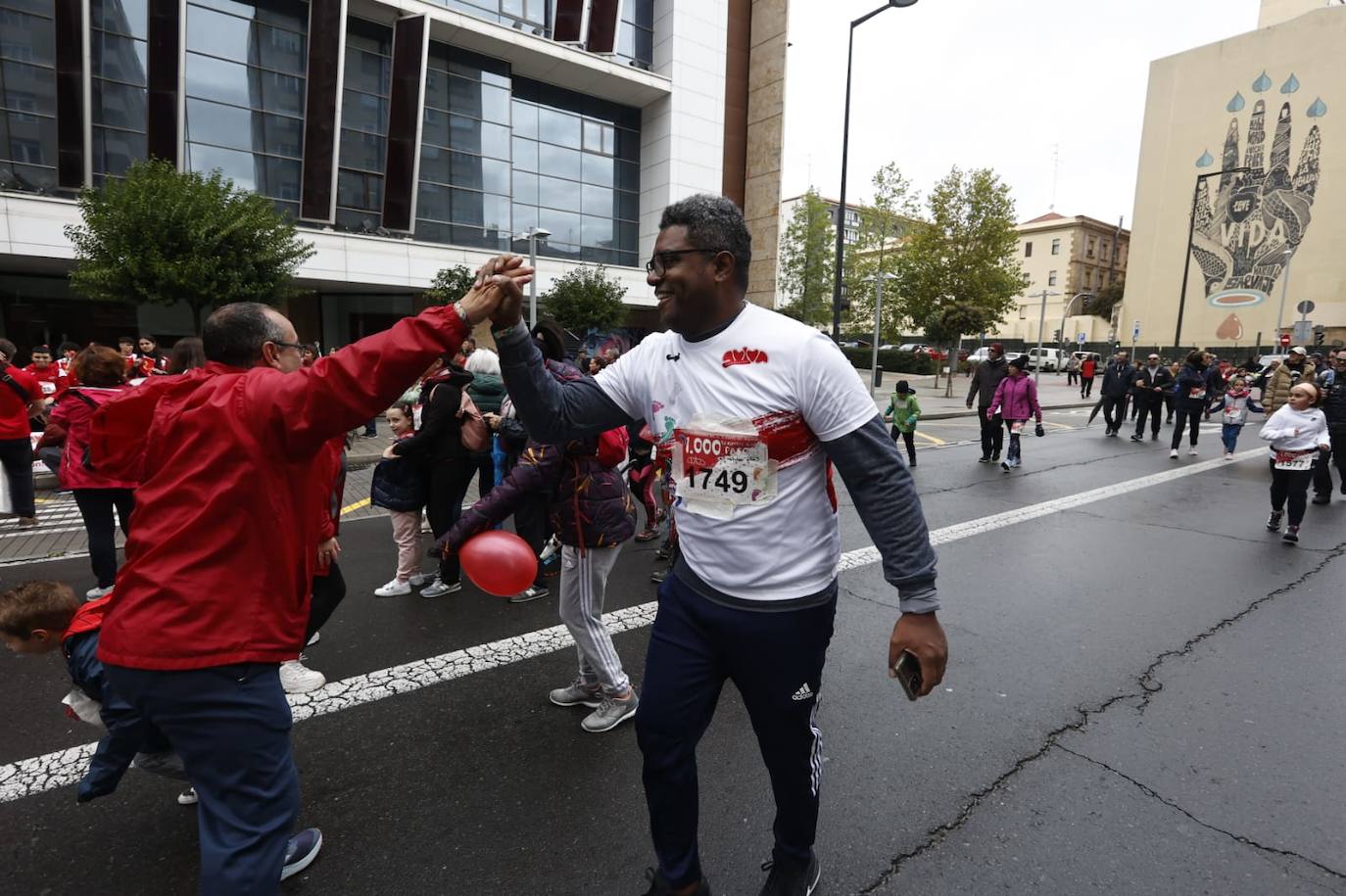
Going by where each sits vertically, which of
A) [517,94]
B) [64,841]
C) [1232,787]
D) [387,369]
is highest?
[517,94]

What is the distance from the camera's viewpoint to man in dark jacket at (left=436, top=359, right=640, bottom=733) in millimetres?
3311

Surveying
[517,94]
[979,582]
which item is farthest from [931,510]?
[517,94]

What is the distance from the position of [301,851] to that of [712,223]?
2460mm

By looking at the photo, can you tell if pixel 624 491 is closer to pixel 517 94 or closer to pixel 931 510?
pixel 931 510

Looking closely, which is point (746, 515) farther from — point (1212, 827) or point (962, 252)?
point (962, 252)

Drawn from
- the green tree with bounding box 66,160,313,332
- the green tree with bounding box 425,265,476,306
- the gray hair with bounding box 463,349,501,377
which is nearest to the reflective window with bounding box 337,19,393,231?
the green tree with bounding box 425,265,476,306

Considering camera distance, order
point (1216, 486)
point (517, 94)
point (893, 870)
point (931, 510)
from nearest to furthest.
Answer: point (893, 870), point (931, 510), point (1216, 486), point (517, 94)

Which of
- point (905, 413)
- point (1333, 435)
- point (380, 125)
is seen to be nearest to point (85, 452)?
point (905, 413)

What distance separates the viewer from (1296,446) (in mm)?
6867

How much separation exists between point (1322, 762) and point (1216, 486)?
327 inches

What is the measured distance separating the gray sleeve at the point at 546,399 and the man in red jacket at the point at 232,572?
26 cm

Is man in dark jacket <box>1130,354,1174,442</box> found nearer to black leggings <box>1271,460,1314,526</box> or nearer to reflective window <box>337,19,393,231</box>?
black leggings <box>1271,460,1314,526</box>

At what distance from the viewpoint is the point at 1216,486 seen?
32.2ft

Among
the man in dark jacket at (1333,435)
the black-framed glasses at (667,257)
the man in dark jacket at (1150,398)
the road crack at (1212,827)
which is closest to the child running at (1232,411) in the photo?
the man in dark jacket at (1150,398)
